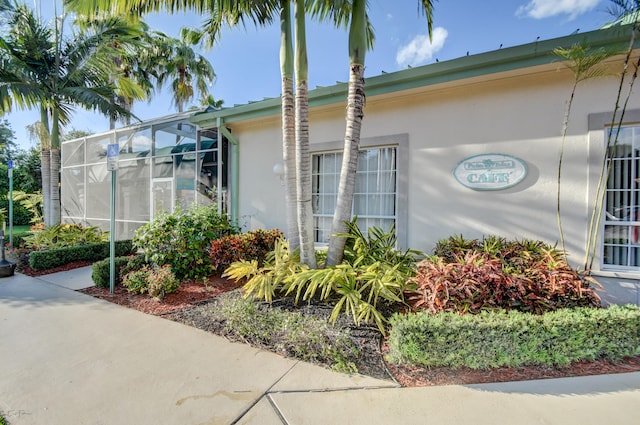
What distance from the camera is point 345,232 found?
16.0ft

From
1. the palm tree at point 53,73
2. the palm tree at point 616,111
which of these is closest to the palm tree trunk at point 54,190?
the palm tree at point 53,73

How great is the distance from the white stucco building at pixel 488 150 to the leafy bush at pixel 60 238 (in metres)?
6.90

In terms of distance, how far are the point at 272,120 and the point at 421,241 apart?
16.1ft

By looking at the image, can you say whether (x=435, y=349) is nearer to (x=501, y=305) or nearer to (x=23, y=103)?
(x=501, y=305)

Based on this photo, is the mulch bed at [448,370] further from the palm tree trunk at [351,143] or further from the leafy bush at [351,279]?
the palm tree trunk at [351,143]

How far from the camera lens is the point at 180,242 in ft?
19.1

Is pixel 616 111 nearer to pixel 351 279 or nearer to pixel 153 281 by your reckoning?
A: pixel 351 279

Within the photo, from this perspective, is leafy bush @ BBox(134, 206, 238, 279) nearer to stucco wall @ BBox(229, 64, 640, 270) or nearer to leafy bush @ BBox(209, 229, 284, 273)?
leafy bush @ BBox(209, 229, 284, 273)

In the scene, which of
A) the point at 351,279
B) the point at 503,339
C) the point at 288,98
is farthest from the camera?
the point at 288,98

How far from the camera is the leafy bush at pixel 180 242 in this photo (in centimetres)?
578

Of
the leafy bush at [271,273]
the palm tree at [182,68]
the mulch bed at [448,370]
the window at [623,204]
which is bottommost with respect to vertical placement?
the mulch bed at [448,370]

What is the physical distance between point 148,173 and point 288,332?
9.22m

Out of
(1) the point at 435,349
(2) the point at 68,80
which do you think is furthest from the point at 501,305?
(2) the point at 68,80

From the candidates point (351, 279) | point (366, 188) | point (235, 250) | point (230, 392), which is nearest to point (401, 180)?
point (366, 188)
